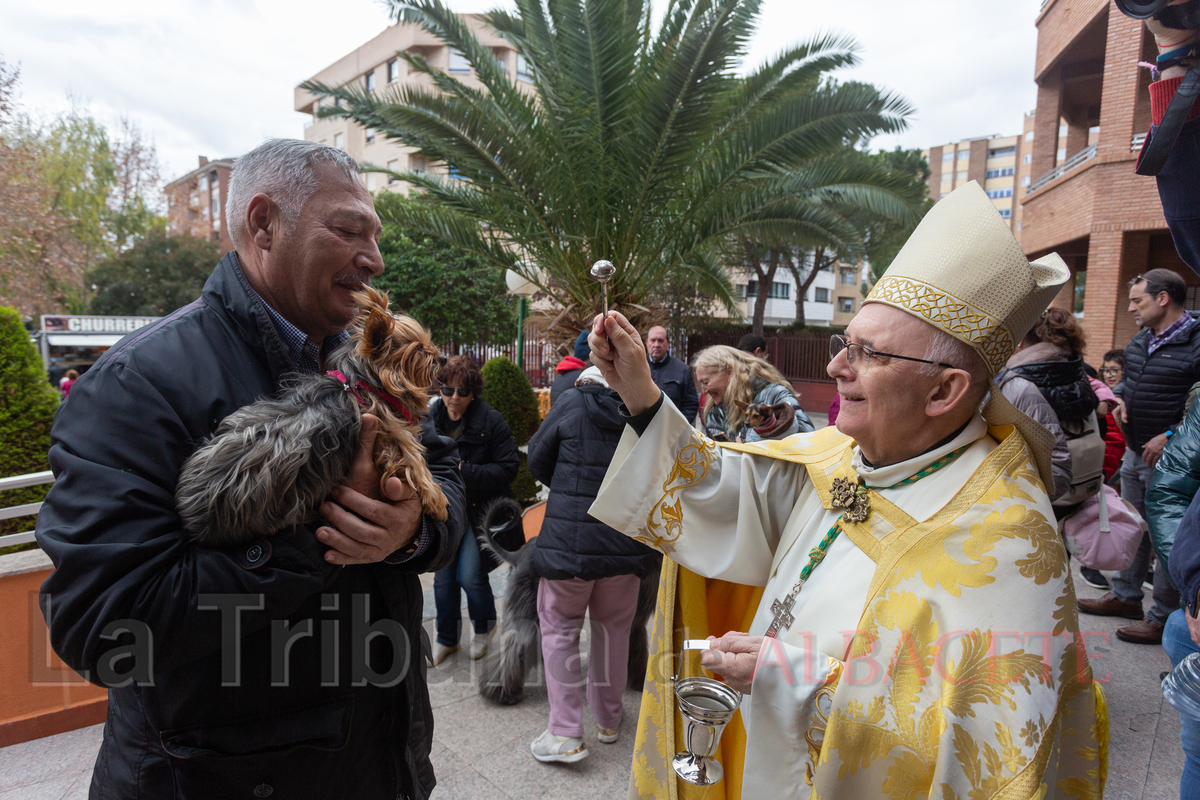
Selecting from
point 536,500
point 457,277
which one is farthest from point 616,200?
point 457,277

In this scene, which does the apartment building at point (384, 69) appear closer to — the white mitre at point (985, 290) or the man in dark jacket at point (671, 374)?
the man in dark jacket at point (671, 374)

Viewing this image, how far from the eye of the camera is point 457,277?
21.1 meters

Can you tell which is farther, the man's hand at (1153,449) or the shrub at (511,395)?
the shrub at (511,395)

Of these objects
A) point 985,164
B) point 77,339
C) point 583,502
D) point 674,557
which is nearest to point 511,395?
point 583,502

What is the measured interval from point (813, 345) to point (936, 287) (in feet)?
60.0

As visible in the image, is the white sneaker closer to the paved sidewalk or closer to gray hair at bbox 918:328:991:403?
the paved sidewalk

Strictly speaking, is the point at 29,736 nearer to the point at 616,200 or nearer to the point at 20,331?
the point at 20,331

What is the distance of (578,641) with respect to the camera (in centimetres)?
353

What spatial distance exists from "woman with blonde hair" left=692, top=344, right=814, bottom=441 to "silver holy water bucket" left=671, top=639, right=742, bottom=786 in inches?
105

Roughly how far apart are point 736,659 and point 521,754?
2.27 m

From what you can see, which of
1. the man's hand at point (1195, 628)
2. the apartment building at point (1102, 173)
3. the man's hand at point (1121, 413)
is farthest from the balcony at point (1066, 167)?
the man's hand at point (1195, 628)

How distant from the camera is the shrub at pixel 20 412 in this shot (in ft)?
14.0

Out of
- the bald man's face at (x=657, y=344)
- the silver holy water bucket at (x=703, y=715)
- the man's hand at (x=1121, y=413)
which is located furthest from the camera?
the bald man's face at (x=657, y=344)

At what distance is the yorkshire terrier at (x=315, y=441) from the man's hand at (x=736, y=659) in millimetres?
759
